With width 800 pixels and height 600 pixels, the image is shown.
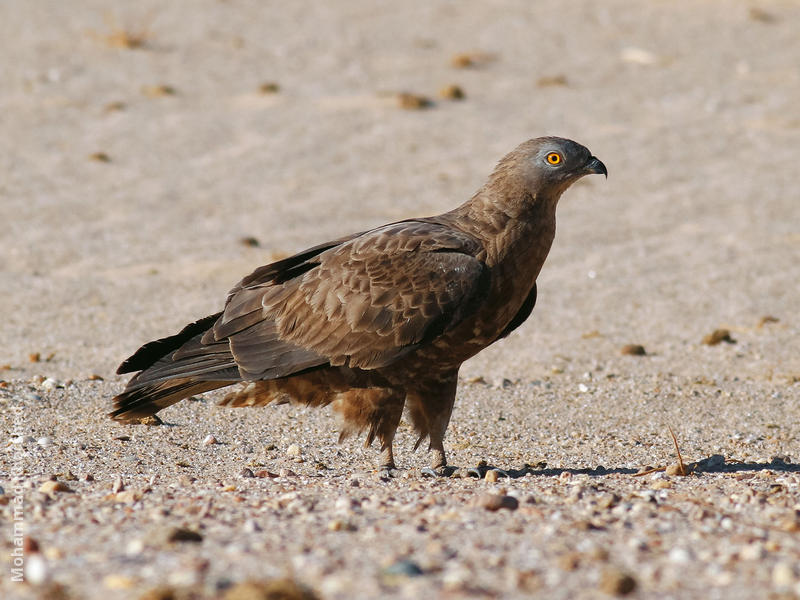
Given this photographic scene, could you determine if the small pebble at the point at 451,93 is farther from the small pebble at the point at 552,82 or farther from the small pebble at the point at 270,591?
the small pebble at the point at 270,591

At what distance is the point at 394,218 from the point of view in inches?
490

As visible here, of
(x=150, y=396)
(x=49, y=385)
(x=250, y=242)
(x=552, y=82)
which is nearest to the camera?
(x=150, y=396)

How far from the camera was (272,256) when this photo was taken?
36.8 feet

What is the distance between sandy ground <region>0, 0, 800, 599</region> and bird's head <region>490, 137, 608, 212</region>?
1.56 metres

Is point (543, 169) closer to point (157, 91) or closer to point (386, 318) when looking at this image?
point (386, 318)

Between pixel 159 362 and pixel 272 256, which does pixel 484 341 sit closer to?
pixel 159 362

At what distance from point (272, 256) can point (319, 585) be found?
7.50 meters

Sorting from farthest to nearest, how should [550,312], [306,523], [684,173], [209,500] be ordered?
[684,173], [550,312], [209,500], [306,523]

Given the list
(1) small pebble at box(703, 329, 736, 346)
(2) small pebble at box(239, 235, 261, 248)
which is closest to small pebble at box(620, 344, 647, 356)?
(1) small pebble at box(703, 329, 736, 346)

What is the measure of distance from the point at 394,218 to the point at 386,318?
6.28 metres

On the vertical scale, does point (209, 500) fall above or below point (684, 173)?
below

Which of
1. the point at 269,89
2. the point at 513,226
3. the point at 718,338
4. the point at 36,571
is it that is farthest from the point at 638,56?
the point at 36,571

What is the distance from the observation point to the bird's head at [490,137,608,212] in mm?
6531

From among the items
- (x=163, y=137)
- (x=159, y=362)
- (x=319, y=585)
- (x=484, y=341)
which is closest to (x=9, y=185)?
(x=163, y=137)
